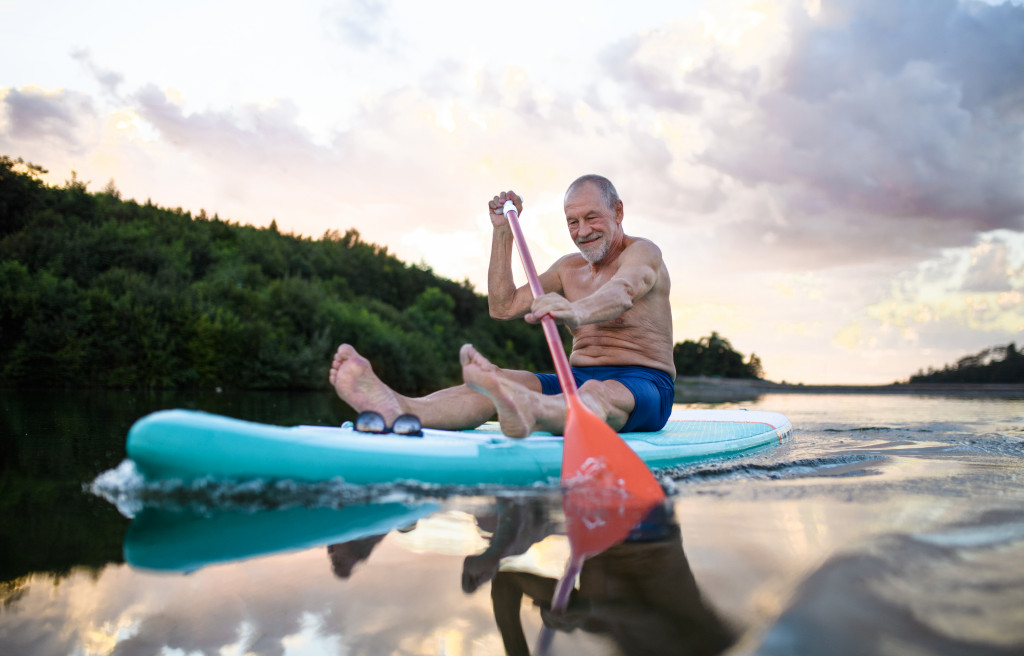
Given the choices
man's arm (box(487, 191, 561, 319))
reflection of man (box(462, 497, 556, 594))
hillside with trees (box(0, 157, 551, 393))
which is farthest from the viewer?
hillside with trees (box(0, 157, 551, 393))

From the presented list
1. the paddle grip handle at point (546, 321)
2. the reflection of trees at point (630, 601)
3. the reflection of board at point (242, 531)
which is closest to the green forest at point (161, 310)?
the paddle grip handle at point (546, 321)

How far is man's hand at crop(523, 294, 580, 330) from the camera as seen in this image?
2.66 metres

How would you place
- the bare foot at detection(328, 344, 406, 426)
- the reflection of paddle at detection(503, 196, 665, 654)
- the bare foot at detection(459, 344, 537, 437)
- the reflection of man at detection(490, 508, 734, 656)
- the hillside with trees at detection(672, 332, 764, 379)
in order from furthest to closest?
1. the hillside with trees at detection(672, 332, 764, 379)
2. the bare foot at detection(328, 344, 406, 426)
3. the bare foot at detection(459, 344, 537, 437)
4. the reflection of paddle at detection(503, 196, 665, 654)
5. the reflection of man at detection(490, 508, 734, 656)

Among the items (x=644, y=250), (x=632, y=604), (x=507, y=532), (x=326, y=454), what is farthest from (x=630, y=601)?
(x=644, y=250)

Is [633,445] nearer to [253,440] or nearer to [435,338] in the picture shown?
[253,440]

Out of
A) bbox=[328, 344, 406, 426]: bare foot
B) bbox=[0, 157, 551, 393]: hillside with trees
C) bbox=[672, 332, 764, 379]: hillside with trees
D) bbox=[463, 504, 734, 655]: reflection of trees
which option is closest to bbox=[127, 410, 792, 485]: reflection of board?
bbox=[328, 344, 406, 426]: bare foot

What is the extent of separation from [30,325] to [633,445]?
11418 mm

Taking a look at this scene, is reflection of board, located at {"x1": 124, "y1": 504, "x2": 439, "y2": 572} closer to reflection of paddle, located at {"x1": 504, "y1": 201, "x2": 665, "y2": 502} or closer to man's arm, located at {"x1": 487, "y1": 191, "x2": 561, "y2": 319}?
reflection of paddle, located at {"x1": 504, "y1": 201, "x2": 665, "y2": 502}

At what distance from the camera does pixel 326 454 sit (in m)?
2.12

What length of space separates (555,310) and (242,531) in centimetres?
134

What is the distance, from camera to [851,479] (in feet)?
8.64

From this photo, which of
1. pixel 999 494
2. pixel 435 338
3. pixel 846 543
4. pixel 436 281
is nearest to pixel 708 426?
pixel 999 494

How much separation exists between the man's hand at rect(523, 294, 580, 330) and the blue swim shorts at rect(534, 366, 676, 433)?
0.48 metres

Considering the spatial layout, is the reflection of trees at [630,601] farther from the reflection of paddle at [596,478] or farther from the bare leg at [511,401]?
the bare leg at [511,401]
